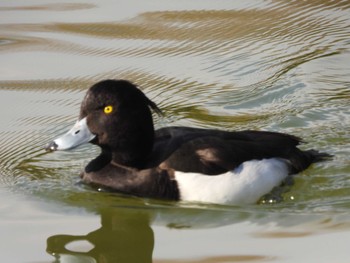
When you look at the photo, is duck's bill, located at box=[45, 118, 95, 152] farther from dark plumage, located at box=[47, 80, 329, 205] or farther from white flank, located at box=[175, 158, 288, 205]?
white flank, located at box=[175, 158, 288, 205]

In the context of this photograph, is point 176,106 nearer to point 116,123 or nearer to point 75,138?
point 116,123

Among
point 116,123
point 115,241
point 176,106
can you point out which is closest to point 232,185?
point 116,123

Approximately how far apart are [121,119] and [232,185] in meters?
0.89

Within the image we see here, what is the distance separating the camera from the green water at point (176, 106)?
5984mm

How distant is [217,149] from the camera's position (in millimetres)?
6883

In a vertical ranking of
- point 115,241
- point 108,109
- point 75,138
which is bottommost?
point 115,241

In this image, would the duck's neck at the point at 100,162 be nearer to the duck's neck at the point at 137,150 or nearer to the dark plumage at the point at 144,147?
the dark plumage at the point at 144,147

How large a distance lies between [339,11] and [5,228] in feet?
17.6

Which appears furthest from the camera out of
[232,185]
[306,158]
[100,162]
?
[306,158]

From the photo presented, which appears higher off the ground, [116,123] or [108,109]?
[108,109]

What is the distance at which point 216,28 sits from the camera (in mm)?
10305

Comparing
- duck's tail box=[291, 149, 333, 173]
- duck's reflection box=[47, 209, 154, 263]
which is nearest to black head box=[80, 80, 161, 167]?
duck's reflection box=[47, 209, 154, 263]

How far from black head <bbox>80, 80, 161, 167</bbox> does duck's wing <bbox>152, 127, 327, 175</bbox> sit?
14 centimetres

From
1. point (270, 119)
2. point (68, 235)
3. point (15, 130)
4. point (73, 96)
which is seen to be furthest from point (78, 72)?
point (68, 235)
